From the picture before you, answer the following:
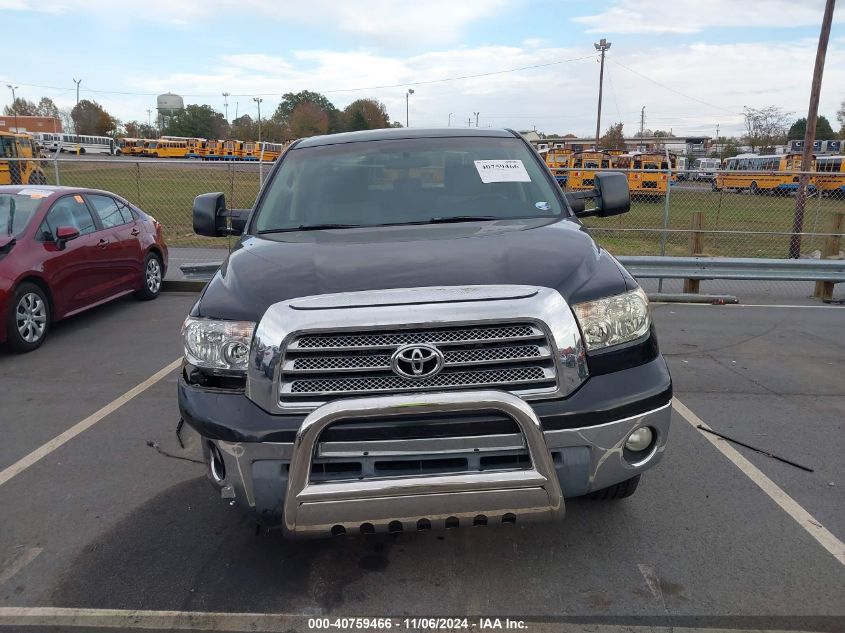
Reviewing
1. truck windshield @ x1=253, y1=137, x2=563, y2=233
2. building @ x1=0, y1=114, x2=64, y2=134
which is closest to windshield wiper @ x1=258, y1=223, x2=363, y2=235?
truck windshield @ x1=253, y1=137, x2=563, y2=233

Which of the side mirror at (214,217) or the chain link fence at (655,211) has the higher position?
the side mirror at (214,217)

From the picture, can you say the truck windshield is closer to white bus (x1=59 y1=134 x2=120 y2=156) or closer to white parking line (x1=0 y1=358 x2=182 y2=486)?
white parking line (x1=0 y1=358 x2=182 y2=486)

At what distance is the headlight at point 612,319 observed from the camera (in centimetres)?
267

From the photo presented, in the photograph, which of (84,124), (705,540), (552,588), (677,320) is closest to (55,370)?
(552,588)

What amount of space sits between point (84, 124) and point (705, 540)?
117425mm

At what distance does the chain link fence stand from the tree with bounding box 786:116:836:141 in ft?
205

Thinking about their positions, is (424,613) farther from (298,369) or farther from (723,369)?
(723,369)

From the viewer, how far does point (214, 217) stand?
4355mm

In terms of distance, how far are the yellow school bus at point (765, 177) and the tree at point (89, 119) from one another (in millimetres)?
92922

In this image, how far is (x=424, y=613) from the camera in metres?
2.74

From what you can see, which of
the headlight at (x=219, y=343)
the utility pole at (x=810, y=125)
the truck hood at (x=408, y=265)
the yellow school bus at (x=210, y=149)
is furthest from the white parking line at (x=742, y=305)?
the yellow school bus at (x=210, y=149)

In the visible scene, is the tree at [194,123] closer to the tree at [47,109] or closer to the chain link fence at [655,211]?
the tree at [47,109]

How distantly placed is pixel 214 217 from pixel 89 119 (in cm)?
11487

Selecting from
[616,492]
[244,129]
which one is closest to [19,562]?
[616,492]
